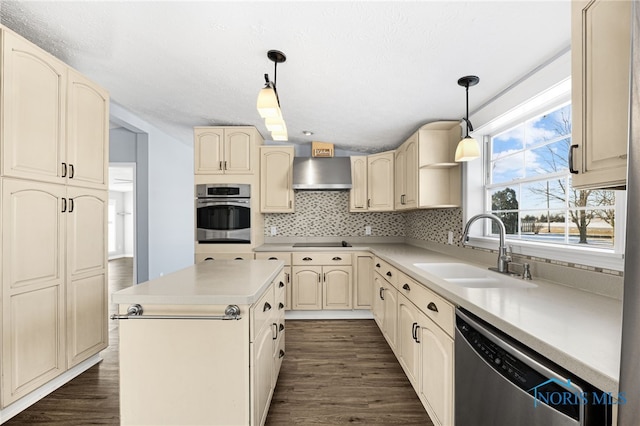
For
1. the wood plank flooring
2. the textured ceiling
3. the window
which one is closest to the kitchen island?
the wood plank flooring

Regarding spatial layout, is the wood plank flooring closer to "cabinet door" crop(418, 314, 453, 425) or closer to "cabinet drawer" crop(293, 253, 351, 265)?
"cabinet door" crop(418, 314, 453, 425)

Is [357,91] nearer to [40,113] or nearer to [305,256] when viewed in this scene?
[305,256]

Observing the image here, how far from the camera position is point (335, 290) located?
3.40m

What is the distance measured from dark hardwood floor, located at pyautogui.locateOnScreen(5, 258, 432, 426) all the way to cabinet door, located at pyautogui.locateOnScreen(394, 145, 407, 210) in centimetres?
160

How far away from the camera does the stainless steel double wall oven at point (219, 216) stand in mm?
3340

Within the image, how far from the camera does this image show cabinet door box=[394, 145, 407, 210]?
127 inches

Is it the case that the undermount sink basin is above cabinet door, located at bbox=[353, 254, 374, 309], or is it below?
above

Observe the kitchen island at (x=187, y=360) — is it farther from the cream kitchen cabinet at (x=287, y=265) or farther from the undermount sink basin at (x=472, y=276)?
the cream kitchen cabinet at (x=287, y=265)

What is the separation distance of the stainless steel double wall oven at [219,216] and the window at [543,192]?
2623mm

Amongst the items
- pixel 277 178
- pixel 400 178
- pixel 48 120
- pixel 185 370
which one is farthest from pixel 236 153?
pixel 185 370

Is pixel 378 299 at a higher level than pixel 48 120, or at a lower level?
lower

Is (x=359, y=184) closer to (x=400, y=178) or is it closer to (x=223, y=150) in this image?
(x=400, y=178)

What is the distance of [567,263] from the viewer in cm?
146

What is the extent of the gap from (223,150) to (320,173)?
1213 mm
